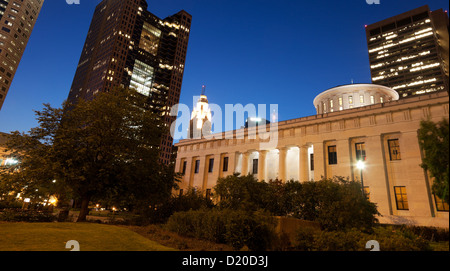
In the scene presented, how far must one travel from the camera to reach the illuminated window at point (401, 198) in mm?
30219

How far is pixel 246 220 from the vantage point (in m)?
12.8

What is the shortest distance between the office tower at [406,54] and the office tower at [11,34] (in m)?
203

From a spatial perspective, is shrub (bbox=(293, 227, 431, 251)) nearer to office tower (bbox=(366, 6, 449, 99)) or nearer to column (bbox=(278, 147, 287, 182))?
column (bbox=(278, 147, 287, 182))

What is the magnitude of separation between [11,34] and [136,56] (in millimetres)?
60168

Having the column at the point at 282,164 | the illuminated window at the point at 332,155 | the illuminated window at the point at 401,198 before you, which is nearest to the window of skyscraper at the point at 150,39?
the column at the point at 282,164

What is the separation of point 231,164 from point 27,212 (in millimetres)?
32515

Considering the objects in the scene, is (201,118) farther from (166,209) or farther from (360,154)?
(166,209)

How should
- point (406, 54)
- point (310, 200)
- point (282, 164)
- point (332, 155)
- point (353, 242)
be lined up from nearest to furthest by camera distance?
point (353, 242), point (310, 200), point (332, 155), point (282, 164), point (406, 54)

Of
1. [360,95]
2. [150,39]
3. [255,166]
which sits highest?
[150,39]

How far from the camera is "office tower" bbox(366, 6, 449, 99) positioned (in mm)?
145375

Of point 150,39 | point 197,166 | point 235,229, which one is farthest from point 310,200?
point 150,39

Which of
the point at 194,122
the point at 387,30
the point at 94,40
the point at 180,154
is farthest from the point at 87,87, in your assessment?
the point at 387,30

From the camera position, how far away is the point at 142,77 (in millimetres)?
161750
